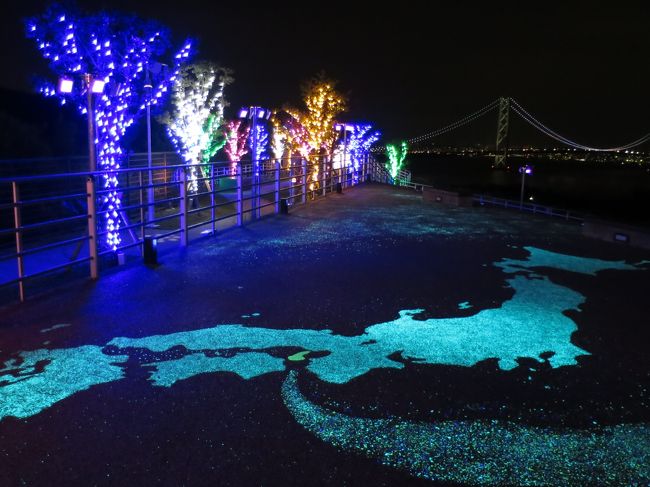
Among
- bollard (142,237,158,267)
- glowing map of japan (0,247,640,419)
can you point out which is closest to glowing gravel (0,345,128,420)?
glowing map of japan (0,247,640,419)

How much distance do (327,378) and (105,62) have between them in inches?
343

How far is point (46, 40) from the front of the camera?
9.99 meters

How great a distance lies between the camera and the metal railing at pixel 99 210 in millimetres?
5909

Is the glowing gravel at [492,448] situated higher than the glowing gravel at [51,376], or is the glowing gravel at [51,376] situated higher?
the glowing gravel at [51,376]

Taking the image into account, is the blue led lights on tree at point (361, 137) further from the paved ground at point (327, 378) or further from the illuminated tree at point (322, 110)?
the paved ground at point (327, 378)

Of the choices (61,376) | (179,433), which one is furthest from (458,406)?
(61,376)

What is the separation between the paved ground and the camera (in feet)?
8.84

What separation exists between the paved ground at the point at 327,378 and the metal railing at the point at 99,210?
729 mm

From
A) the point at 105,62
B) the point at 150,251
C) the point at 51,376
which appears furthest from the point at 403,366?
the point at 105,62

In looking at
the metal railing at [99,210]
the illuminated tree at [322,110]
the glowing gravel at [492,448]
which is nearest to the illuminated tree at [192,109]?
the metal railing at [99,210]

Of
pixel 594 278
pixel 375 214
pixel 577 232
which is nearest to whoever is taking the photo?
pixel 594 278

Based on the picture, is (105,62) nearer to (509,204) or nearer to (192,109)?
(192,109)

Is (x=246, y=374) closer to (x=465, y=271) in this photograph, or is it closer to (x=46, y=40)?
(x=465, y=271)

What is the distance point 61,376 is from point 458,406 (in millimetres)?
2535
